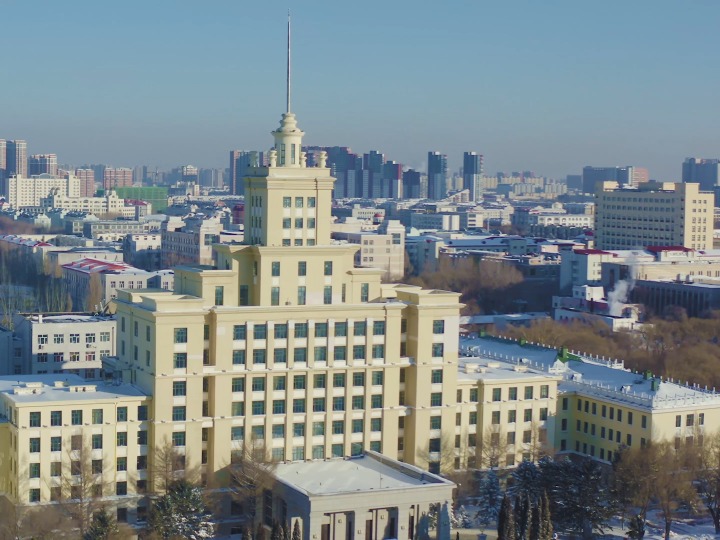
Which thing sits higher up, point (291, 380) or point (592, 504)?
point (291, 380)

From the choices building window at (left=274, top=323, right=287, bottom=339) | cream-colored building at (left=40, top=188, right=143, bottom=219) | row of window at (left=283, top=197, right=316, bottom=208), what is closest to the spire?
row of window at (left=283, top=197, right=316, bottom=208)

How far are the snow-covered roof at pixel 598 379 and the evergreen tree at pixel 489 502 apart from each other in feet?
13.6

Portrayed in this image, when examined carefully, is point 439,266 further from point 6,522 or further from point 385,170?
point 385,170

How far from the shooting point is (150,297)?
24531 mm

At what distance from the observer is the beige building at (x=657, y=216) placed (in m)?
75.3

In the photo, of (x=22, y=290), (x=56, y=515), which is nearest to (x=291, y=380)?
(x=56, y=515)

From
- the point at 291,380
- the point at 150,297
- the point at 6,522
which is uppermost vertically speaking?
the point at 150,297

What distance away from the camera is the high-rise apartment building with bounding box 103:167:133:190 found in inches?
7023

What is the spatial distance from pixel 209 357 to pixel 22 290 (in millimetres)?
37921

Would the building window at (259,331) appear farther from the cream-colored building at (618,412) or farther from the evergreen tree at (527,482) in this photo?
→ the cream-colored building at (618,412)

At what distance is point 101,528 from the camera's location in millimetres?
21250

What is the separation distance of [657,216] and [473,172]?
365 feet

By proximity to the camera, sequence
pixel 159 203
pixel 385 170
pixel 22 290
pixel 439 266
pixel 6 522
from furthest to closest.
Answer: pixel 385 170, pixel 159 203, pixel 439 266, pixel 22 290, pixel 6 522

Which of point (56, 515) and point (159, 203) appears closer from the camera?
point (56, 515)
